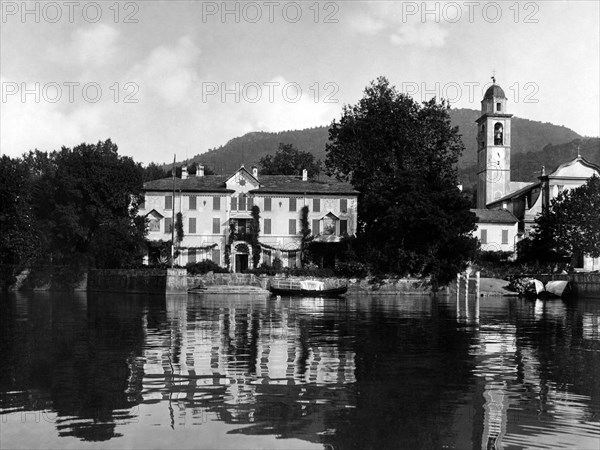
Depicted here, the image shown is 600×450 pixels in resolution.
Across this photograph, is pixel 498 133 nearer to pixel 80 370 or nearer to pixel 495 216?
pixel 495 216

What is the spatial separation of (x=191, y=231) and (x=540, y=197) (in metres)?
39.8

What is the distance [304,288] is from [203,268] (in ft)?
31.2

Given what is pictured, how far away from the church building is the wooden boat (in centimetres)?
1886

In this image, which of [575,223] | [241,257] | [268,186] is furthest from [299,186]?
[575,223]

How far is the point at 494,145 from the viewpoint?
313ft

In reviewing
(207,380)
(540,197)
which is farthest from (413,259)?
(207,380)

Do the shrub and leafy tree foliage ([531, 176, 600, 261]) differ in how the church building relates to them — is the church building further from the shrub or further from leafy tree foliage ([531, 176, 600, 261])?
the shrub

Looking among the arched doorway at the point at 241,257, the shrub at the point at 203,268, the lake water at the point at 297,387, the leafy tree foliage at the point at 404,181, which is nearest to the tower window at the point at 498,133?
the leafy tree foliage at the point at 404,181

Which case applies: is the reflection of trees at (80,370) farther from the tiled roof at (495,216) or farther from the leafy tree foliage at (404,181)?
the tiled roof at (495,216)

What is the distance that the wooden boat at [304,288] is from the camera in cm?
6272

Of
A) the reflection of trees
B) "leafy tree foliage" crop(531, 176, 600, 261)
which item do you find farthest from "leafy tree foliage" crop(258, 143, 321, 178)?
the reflection of trees

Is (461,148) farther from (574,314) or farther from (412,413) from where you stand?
(412,413)

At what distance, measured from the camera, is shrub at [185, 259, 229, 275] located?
66.1 metres

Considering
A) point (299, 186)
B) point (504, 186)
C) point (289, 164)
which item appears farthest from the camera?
point (289, 164)
